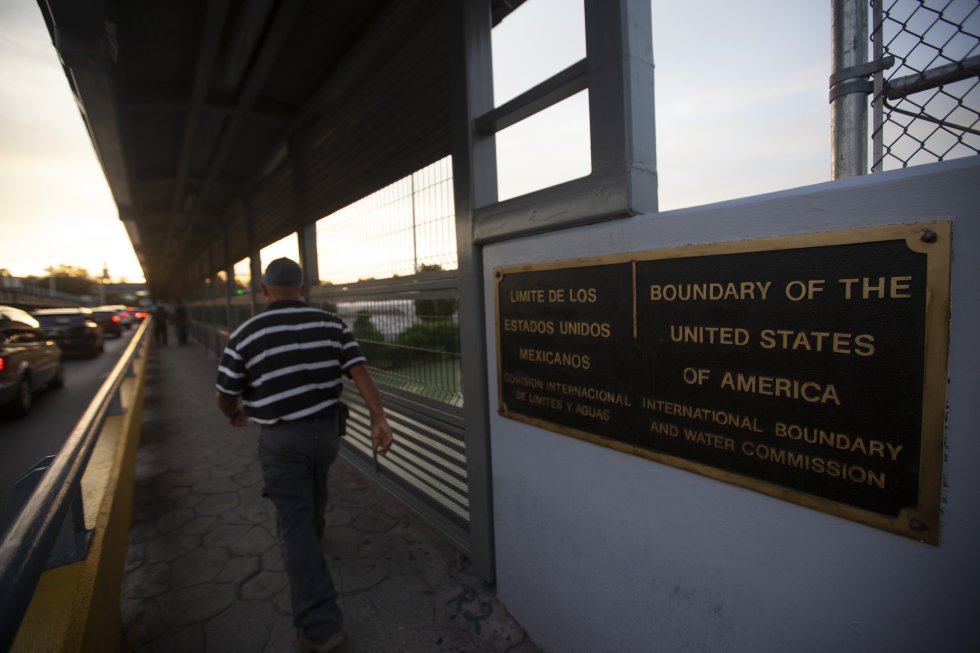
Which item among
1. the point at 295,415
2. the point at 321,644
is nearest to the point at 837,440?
the point at 295,415

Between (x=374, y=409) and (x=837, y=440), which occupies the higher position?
(x=837, y=440)

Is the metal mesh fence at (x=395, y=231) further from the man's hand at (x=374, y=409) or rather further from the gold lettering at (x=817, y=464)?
the gold lettering at (x=817, y=464)

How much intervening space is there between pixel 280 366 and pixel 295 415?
0.29 meters

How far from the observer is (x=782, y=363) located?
1.43m

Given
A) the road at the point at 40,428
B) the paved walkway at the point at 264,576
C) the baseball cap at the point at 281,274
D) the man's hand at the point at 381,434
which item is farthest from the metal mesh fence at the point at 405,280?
the road at the point at 40,428

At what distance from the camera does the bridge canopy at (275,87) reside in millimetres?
3094

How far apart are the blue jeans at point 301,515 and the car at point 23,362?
8.10 meters

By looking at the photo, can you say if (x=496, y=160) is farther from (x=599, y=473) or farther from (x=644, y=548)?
(x=644, y=548)

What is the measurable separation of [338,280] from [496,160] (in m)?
2.81

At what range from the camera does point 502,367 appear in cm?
255

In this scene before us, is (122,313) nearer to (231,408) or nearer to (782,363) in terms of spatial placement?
(231,408)

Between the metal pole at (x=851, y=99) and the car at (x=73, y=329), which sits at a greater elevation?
the metal pole at (x=851, y=99)

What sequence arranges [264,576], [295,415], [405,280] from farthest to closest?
[405,280] < [264,576] < [295,415]

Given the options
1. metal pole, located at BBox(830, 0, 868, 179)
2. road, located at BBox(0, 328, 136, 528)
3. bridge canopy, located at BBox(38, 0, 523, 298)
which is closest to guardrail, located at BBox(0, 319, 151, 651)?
metal pole, located at BBox(830, 0, 868, 179)
